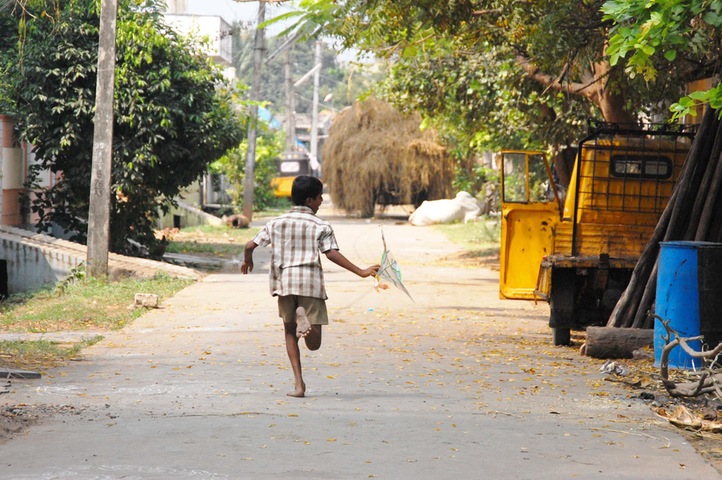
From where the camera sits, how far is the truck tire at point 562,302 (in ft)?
37.6

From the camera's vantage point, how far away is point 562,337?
11.7 metres

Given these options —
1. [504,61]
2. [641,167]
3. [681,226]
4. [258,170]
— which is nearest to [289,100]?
[258,170]

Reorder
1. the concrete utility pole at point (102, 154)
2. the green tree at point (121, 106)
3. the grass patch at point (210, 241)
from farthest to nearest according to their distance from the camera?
the grass patch at point (210, 241)
the green tree at point (121, 106)
the concrete utility pole at point (102, 154)

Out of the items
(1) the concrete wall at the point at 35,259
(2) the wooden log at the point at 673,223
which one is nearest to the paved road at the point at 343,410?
(2) the wooden log at the point at 673,223

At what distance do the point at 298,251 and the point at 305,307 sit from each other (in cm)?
43

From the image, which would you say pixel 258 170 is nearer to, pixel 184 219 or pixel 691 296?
pixel 184 219

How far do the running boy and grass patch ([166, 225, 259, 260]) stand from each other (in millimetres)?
15821

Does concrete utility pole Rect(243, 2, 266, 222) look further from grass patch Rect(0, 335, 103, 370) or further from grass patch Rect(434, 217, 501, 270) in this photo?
grass patch Rect(0, 335, 103, 370)

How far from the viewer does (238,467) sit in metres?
5.81

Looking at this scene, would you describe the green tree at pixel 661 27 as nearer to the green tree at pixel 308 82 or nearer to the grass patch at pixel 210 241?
the grass patch at pixel 210 241

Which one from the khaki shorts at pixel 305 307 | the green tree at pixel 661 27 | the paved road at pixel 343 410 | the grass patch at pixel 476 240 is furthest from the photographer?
the grass patch at pixel 476 240

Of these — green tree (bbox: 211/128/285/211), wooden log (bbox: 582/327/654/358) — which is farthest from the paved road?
green tree (bbox: 211/128/285/211)

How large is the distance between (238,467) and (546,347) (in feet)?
20.9

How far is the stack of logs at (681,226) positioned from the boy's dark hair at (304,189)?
12.5ft
